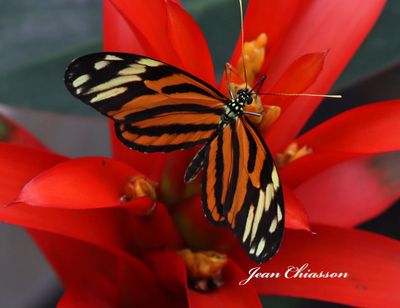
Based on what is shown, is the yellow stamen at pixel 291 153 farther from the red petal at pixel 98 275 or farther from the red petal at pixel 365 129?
the red petal at pixel 98 275

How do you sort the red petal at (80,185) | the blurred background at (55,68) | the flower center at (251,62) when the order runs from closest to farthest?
the red petal at (80,185) < the flower center at (251,62) < the blurred background at (55,68)

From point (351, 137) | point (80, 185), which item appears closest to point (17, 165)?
point (80, 185)

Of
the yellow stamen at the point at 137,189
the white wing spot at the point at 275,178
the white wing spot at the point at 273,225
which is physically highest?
the white wing spot at the point at 275,178

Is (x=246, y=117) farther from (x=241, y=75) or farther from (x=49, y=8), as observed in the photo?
(x=49, y=8)

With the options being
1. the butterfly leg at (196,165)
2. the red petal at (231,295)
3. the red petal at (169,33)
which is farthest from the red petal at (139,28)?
the red petal at (231,295)

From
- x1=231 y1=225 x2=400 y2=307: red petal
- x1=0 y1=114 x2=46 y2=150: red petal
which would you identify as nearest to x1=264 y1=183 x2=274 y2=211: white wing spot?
x1=231 y1=225 x2=400 y2=307: red petal

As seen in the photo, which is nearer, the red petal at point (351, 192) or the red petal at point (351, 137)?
the red petal at point (351, 137)

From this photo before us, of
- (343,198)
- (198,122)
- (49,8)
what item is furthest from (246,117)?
(49,8)
